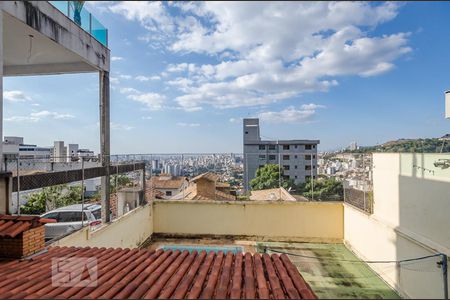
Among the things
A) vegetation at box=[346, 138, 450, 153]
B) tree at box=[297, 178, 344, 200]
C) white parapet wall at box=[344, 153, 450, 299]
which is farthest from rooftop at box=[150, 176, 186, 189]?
vegetation at box=[346, 138, 450, 153]

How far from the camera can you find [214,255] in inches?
130

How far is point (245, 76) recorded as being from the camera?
11.1 ft

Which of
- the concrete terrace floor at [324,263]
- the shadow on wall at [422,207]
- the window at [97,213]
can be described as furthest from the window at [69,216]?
the shadow on wall at [422,207]

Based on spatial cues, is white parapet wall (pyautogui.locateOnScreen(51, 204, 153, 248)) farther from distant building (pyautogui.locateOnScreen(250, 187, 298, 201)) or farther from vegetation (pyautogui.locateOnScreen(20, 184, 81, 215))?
distant building (pyautogui.locateOnScreen(250, 187, 298, 201))

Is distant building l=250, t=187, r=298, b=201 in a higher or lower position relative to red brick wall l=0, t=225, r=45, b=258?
lower

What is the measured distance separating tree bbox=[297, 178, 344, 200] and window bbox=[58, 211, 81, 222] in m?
5.94

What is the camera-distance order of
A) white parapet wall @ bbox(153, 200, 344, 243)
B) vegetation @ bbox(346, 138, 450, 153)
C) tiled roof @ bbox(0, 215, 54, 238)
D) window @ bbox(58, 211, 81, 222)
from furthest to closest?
white parapet wall @ bbox(153, 200, 344, 243), window @ bbox(58, 211, 81, 222), vegetation @ bbox(346, 138, 450, 153), tiled roof @ bbox(0, 215, 54, 238)

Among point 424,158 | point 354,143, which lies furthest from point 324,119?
point 424,158

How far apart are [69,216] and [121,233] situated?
51.3 inches

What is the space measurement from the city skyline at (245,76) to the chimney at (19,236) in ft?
7.07

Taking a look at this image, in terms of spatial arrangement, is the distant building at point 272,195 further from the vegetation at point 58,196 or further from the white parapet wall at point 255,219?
the vegetation at point 58,196

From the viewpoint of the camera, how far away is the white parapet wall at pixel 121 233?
16.1 feet

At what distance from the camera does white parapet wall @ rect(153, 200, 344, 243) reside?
25.2 feet

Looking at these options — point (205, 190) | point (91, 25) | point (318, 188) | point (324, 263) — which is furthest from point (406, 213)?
point (91, 25)
